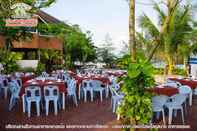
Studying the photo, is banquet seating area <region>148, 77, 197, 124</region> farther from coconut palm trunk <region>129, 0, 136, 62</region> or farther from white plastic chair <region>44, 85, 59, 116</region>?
white plastic chair <region>44, 85, 59, 116</region>

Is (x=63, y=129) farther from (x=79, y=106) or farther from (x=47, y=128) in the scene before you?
(x=79, y=106)

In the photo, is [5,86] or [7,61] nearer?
[5,86]

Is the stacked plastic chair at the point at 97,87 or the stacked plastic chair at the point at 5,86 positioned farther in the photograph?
the stacked plastic chair at the point at 5,86

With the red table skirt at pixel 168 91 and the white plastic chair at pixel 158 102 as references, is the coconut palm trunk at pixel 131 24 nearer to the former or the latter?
the white plastic chair at pixel 158 102

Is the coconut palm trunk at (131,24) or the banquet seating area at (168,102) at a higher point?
the coconut palm trunk at (131,24)

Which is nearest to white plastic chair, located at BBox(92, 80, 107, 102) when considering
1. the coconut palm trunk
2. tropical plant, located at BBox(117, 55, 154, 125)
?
the coconut palm trunk

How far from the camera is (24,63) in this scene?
114 feet

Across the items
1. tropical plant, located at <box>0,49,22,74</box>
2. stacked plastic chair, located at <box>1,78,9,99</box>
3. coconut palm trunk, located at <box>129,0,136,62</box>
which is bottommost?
stacked plastic chair, located at <box>1,78,9,99</box>

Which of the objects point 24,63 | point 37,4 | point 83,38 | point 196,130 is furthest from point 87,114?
point 83,38

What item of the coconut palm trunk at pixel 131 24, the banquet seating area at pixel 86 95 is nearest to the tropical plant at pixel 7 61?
the banquet seating area at pixel 86 95

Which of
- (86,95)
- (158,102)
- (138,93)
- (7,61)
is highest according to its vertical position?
(7,61)

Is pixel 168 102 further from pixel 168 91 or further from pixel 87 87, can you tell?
pixel 87 87

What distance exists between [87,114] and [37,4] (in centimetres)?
1156

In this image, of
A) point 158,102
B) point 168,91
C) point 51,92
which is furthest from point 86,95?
point 158,102
